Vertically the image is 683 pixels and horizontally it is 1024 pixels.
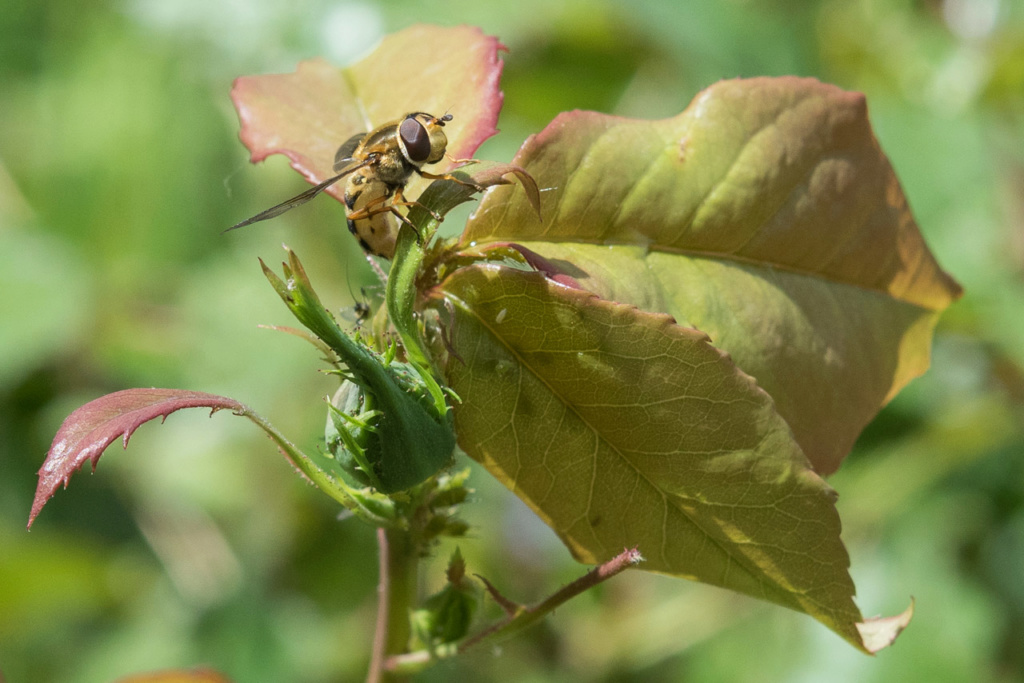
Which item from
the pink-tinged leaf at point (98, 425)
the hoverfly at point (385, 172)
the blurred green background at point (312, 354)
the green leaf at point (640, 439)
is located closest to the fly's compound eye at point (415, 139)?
the hoverfly at point (385, 172)

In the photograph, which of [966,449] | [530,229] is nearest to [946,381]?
[966,449]

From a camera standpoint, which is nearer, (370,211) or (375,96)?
(370,211)

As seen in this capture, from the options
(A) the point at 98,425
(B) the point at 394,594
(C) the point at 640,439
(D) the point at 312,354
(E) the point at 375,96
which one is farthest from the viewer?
(D) the point at 312,354

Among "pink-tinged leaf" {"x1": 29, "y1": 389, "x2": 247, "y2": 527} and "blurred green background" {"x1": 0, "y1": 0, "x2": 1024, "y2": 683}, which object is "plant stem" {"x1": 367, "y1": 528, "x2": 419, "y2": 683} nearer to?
"pink-tinged leaf" {"x1": 29, "y1": 389, "x2": 247, "y2": 527}

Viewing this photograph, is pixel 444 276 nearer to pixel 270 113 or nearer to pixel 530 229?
pixel 530 229

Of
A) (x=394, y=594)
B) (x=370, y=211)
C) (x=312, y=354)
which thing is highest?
(x=370, y=211)

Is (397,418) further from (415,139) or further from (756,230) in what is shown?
(756,230)

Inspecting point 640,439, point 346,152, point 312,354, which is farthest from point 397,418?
point 312,354

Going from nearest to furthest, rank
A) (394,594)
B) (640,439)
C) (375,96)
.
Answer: (640,439) → (394,594) → (375,96)

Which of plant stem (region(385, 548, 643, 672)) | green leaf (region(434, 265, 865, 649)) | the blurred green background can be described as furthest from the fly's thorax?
the blurred green background
